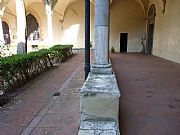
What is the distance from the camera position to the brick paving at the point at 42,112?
3469mm

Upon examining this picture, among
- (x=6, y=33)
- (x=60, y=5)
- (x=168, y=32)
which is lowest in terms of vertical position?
(x=168, y=32)

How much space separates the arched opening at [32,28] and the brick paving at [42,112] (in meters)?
18.0

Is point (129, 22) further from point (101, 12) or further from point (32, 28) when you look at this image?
point (101, 12)

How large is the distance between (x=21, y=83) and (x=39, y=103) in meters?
2.13

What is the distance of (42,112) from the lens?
4.24 meters

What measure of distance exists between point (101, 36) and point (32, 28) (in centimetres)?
2102

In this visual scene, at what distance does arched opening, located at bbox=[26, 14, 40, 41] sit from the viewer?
2333 cm

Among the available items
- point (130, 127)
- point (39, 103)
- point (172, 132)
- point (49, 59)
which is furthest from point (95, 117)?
point (49, 59)

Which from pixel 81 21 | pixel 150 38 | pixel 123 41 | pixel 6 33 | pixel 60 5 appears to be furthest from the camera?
pixel 6 33

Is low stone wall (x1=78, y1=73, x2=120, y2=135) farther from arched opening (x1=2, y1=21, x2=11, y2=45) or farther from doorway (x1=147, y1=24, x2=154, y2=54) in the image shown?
arched opening (x1=2, y1=21, x2=11, y2=45)

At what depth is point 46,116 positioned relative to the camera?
4012mm

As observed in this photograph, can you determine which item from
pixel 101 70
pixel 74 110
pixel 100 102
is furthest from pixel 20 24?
pixel 100 102

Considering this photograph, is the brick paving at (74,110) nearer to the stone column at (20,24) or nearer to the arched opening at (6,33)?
the stone column at (20,24)

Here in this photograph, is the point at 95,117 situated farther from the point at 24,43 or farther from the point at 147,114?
the point at 24,43
